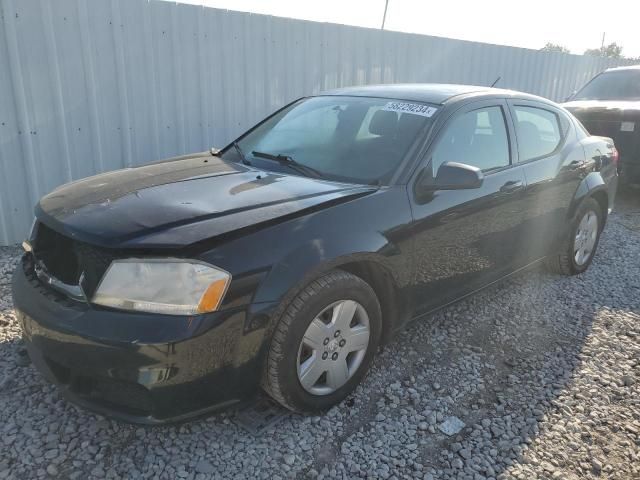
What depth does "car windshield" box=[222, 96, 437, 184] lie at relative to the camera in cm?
292

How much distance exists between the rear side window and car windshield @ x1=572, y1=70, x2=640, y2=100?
493 centimetres

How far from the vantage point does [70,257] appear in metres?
2.29

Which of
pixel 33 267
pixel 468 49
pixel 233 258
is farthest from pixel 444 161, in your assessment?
pixel 468 49

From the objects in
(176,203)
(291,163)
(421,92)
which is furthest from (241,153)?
(421,92)

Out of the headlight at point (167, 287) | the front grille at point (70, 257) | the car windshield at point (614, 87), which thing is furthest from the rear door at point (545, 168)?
the car windshield at point (614, 87)

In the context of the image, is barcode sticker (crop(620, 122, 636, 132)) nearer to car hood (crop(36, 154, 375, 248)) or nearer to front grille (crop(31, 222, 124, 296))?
car hood (crop(36, 154, 375, 248))

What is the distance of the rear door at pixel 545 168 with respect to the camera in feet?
11.8

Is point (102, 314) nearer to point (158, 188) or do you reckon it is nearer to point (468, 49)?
point (158, 188)

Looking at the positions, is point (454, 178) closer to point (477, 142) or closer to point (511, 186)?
point (477, 142)

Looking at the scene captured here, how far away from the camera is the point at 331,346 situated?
2.49 metres

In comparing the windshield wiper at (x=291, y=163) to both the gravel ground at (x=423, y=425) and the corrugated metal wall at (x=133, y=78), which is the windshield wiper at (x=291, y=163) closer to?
the gravel ground at (x=423, y=425)

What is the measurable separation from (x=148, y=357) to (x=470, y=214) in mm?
2038

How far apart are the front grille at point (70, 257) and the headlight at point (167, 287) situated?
0.09 metres

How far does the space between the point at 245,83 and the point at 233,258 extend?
14.6 feet
